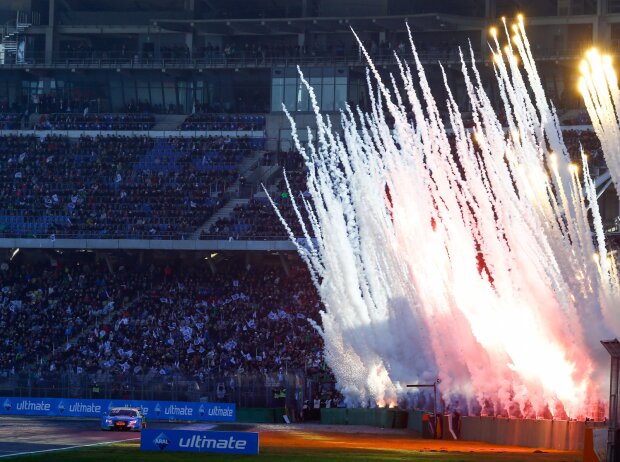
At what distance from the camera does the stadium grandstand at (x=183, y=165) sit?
70.4m

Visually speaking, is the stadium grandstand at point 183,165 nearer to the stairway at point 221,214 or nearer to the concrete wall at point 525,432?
the stairway at point 221,214

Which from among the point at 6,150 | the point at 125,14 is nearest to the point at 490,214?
the point at 6,150

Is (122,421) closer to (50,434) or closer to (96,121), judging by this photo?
(50,434)

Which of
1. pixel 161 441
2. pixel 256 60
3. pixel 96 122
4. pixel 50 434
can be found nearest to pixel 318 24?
pixel 256 60

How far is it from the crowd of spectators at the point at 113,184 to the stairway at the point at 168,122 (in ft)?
7.44

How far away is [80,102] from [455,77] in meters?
25.3

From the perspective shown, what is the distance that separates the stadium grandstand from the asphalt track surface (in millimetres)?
5551

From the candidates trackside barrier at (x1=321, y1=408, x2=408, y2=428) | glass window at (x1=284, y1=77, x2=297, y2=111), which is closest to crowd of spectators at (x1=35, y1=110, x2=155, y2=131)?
glass window at (x1=284, y1=77, x2=297, y2=111)

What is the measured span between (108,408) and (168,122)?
29824mm

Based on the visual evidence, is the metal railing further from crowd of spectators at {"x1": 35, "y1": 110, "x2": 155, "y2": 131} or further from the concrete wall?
the concrete wall

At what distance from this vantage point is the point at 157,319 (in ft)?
241

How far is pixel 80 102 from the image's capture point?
92125 millimetres

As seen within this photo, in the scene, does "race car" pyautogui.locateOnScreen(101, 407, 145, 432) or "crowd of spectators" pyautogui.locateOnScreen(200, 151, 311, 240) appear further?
"crowd of spectators" pyautogui.locateOnScreen(200, 151, 311, 240)

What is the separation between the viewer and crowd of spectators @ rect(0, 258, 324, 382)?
69312 mm
